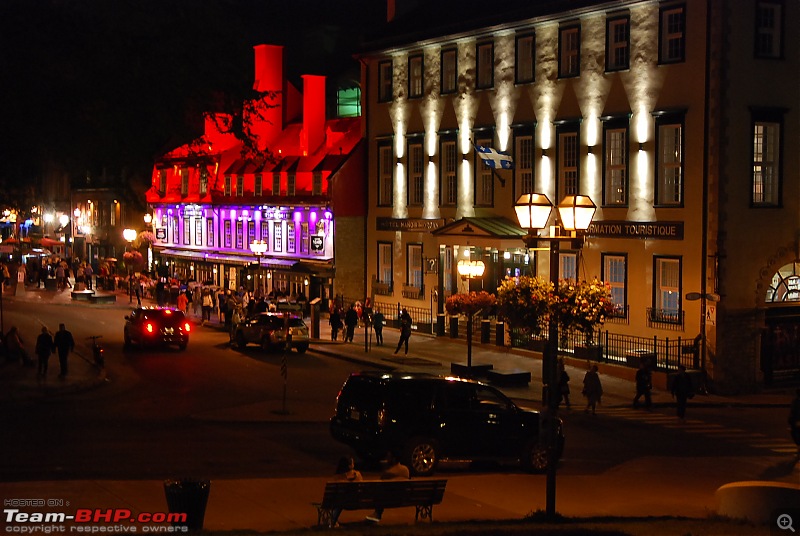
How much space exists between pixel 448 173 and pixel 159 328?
14.0 metres

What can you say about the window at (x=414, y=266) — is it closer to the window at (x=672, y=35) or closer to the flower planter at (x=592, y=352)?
the flower planter at (x=592, y=352)

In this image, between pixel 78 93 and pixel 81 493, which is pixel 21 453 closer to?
→ pixel 81 493

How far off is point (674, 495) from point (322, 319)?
35.2m

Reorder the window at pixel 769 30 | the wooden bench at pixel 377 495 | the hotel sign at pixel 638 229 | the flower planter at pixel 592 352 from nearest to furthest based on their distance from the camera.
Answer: the wooden bench at pixel 377 495
the window at pixel 769 30
the hotel sign at pixel 638 229
the flower planter at pixel 592 352

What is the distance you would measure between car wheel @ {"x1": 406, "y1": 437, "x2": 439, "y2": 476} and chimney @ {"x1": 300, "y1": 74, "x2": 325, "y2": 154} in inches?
1556

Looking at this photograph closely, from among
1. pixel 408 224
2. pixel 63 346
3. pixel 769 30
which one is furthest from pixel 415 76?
pixel 63 346

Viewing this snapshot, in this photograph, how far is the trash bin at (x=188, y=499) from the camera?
12.5 meters

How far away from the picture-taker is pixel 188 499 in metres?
12.6

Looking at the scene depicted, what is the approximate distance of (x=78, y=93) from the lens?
16266mm

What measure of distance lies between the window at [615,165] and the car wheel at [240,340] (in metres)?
14.4

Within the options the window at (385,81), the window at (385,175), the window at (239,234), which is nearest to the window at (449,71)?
the window at (385,81)

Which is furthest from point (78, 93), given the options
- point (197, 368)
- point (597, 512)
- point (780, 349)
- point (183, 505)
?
point (780, 349)

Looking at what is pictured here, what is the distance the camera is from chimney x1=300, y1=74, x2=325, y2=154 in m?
57.2

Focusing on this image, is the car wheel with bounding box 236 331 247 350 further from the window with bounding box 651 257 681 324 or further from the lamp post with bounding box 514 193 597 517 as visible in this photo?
the lamp post with bounding box 514 193 597 517
